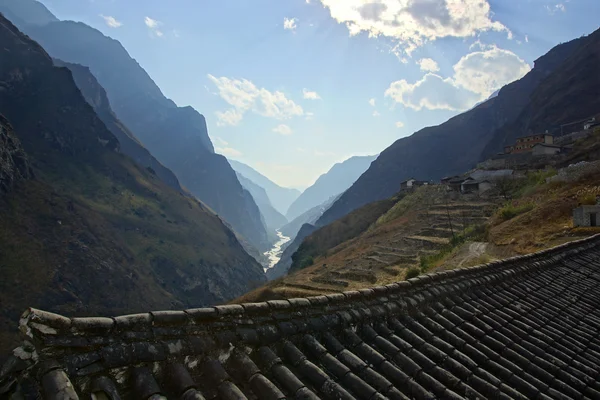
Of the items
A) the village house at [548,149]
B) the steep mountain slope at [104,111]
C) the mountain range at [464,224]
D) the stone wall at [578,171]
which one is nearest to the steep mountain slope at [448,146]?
the mountain range at [464,224]

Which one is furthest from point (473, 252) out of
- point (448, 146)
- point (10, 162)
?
point (448, 146)

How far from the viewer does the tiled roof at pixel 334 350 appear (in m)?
2.57

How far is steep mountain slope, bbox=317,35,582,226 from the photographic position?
501ft

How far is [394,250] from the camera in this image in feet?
134

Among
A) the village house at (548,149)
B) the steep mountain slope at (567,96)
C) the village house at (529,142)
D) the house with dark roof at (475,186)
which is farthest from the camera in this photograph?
the steep mountain slope at (567,96)

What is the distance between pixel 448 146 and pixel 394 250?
149120 mm

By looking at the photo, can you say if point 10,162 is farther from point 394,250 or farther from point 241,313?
point 241,313

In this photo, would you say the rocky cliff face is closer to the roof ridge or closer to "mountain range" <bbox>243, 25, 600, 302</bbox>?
"mountain range" <bbox>243, 25, 600, 302</bbox>

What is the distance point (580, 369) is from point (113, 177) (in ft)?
424

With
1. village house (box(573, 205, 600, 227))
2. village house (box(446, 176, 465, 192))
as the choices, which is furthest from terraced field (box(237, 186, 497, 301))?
village house (box(573, 205, 600, 227))

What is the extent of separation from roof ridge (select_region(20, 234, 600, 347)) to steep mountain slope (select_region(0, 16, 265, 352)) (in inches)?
1967

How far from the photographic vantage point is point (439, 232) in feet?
142

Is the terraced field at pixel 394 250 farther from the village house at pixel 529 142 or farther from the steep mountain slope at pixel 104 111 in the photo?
the steep mountain slope at pixel 104 111

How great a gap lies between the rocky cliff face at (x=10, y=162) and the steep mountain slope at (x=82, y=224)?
0.27 meters
